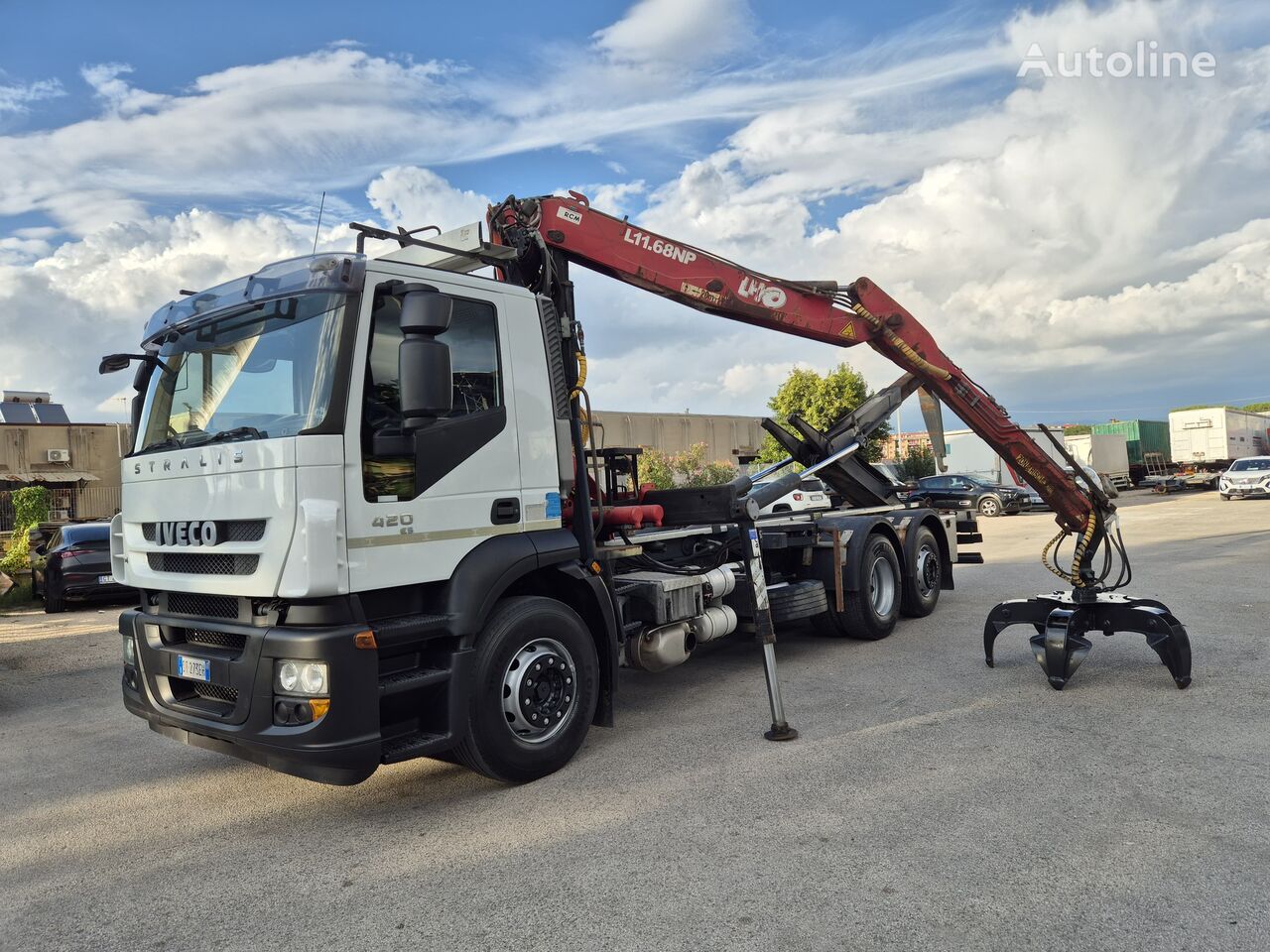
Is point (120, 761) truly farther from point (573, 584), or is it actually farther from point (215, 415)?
point (573, 584)

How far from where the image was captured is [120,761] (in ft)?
19.2

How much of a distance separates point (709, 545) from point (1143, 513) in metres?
23.3

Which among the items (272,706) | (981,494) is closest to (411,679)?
(272,706)

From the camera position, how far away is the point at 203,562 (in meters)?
4.48

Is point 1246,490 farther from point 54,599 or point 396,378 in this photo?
point 54,599

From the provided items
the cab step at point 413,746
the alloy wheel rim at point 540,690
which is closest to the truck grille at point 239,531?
the cab step at point 413,746

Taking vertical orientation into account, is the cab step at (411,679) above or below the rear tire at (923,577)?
above

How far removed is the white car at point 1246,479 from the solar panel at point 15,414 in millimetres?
39335

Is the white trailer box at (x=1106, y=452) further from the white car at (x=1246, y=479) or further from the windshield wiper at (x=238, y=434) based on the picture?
the windshield wiper at (x=238, y=434)

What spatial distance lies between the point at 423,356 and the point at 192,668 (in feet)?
6.65

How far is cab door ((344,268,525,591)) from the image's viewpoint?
4258mm

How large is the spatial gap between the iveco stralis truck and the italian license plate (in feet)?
0.05

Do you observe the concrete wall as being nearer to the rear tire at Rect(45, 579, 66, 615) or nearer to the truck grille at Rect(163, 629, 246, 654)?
the rear tire at Rect(45, 579, 66, 615)

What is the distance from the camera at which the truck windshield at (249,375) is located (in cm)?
424
